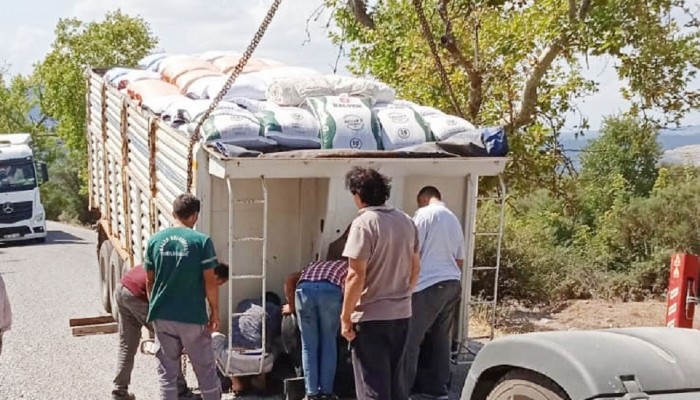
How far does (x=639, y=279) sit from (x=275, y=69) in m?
7.46

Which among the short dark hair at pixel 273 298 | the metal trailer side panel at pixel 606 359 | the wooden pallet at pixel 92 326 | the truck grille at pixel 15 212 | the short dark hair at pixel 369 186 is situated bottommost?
the truck grille at pixel 15 212

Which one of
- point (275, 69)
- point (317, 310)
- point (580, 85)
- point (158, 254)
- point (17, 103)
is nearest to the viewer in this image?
point (158, 254)

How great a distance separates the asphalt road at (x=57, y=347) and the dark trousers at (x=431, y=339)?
6.51 feet

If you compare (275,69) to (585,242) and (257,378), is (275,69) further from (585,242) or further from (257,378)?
(585,242)

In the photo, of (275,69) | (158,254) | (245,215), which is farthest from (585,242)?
(158,254)

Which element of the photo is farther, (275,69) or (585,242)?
(585,242)

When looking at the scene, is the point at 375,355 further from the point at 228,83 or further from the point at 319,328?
the point at 228,83

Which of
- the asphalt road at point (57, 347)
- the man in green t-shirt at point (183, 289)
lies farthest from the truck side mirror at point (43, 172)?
the man in green t-shirt at point (183, 289)

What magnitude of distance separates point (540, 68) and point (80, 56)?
2453cm

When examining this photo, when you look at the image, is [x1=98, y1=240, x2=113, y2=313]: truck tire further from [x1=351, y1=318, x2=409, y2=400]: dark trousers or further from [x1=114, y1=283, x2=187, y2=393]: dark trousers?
[x1=351, y1=318, x2=409, y2=400]: dark trousers

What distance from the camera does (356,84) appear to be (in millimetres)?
6910

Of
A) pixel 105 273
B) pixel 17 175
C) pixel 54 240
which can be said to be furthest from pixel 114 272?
pixel 54 240

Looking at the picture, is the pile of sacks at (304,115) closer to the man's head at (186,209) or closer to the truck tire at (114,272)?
the man's head at (186,209)

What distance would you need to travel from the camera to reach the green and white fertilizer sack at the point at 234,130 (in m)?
5.88
